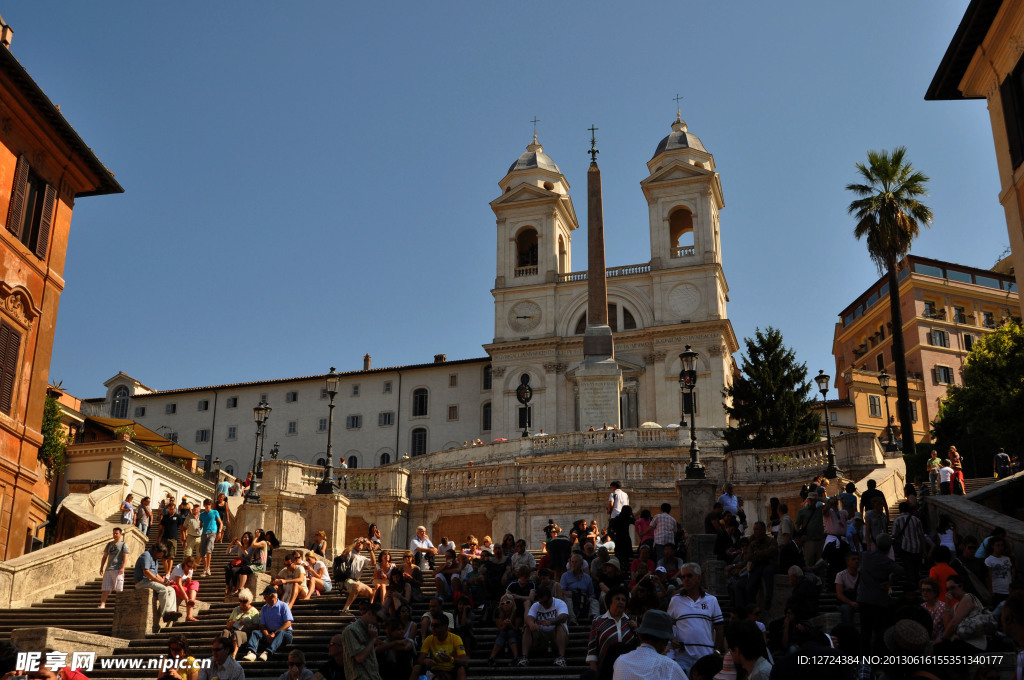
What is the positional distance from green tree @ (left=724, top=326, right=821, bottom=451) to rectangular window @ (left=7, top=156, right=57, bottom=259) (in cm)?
2664

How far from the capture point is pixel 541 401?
6494 centimetres

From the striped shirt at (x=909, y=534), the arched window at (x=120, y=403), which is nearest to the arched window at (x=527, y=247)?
the arched window at (x=120, y=403)

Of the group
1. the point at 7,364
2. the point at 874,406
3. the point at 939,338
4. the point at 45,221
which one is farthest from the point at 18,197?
the point at 939,338

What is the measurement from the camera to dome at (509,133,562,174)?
74.1 meters

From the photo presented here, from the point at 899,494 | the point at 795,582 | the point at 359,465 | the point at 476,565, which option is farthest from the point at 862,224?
the point at 359,465

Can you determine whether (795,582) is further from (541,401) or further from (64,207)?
(541,401)

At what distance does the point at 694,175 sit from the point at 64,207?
48.5m

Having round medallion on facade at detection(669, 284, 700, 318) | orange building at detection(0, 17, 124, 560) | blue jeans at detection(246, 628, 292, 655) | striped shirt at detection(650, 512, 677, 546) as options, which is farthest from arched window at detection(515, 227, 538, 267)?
blue jeans at detection(246, 628, 292, 655)

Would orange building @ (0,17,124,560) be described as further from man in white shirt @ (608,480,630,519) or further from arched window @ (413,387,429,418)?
arched window @ (413,387,429,418)

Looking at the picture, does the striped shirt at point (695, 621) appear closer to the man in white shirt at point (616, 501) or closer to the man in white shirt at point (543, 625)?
the man in white shirt at point (543, 625)

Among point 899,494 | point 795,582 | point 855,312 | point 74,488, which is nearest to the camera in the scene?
point 795,582

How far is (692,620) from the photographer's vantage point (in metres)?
10.3

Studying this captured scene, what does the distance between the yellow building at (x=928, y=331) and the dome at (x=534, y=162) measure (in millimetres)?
26688

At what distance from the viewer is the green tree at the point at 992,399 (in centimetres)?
3803
